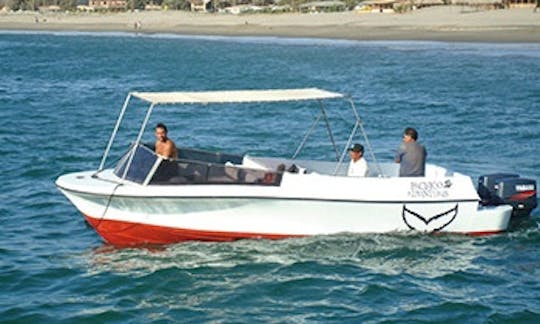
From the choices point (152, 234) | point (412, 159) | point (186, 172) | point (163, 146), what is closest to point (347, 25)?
point (412, 159)

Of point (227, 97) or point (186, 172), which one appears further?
point (227, 97)

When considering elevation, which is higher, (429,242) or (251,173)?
(251,173)

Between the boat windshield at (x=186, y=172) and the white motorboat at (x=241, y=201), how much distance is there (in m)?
0.01

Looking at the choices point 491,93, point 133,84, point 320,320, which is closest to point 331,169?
point 320,320

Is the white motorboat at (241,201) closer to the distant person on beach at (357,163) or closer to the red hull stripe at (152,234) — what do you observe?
the red hull stripe at (152,234)

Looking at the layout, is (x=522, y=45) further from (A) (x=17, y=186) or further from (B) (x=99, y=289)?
(B) (x=99, y=289)

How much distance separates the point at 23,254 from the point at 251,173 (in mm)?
3669

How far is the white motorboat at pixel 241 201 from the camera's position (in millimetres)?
13383

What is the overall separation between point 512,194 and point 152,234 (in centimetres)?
580

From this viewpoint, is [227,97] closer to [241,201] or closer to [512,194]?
[241,201]

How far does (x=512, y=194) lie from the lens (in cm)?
1473

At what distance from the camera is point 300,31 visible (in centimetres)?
7544

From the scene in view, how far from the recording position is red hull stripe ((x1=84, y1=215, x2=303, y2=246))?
13.7m

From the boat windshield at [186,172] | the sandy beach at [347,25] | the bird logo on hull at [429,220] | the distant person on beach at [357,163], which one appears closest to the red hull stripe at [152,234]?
the boat windshield at [186,172]
